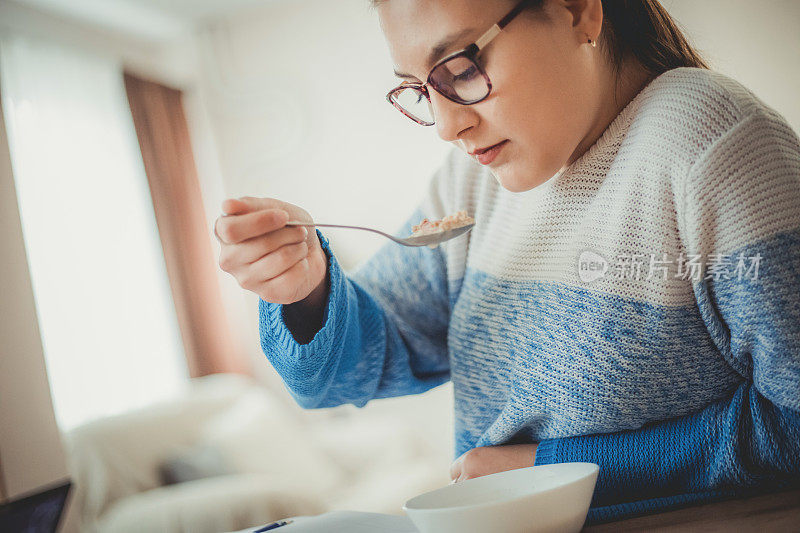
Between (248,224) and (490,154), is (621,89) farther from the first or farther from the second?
(248,224)

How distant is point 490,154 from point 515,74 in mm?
103

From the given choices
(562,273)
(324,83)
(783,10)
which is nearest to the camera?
(562,273)

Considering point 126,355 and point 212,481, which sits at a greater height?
point 126,355

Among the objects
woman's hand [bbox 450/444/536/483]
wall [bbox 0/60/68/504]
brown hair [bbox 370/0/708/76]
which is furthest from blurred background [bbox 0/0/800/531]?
woman's hand [bbox 450/444/536/483]

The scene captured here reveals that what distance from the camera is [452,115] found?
0.73 m

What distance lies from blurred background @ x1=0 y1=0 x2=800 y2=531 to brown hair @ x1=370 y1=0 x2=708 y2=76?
625 mm

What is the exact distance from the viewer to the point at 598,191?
79 cm

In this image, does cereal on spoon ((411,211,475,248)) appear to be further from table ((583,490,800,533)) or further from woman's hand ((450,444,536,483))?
table ((583,490,800,533))

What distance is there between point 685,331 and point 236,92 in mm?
3803

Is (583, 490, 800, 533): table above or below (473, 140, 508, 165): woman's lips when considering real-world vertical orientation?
below

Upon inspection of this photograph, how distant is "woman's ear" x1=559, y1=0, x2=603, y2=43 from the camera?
704mm

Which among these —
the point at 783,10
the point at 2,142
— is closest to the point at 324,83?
the point at 2,142

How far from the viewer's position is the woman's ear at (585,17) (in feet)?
2.31

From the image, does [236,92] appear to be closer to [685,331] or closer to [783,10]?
[783,10]
